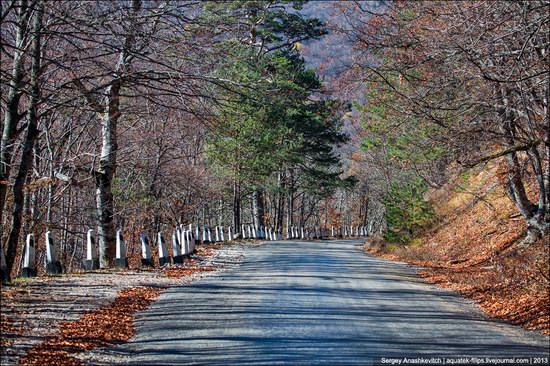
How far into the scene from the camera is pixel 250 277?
15.7 metres

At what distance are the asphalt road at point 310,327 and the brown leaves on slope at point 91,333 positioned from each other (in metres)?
0.25

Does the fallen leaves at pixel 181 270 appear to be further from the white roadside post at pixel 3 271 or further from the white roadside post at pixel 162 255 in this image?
the white roadside post at pixel 3 271

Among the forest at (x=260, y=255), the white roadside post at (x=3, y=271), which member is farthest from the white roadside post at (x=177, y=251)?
the white roadside post at (x=3, y=271)

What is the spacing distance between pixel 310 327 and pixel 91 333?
282 centimetres

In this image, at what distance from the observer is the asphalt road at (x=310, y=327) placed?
7.88 meters

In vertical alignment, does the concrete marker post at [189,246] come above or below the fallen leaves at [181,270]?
above

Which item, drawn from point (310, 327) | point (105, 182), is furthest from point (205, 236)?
point (310, 327)

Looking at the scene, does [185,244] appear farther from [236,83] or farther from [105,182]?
[236,83]

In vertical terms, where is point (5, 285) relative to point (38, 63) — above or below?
below

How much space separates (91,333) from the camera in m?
8.82

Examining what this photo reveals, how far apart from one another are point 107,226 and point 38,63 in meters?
7.78

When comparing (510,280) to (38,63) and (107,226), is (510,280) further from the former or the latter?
(107,226)

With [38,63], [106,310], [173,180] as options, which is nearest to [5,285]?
[106,310]

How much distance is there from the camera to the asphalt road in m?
7.88
